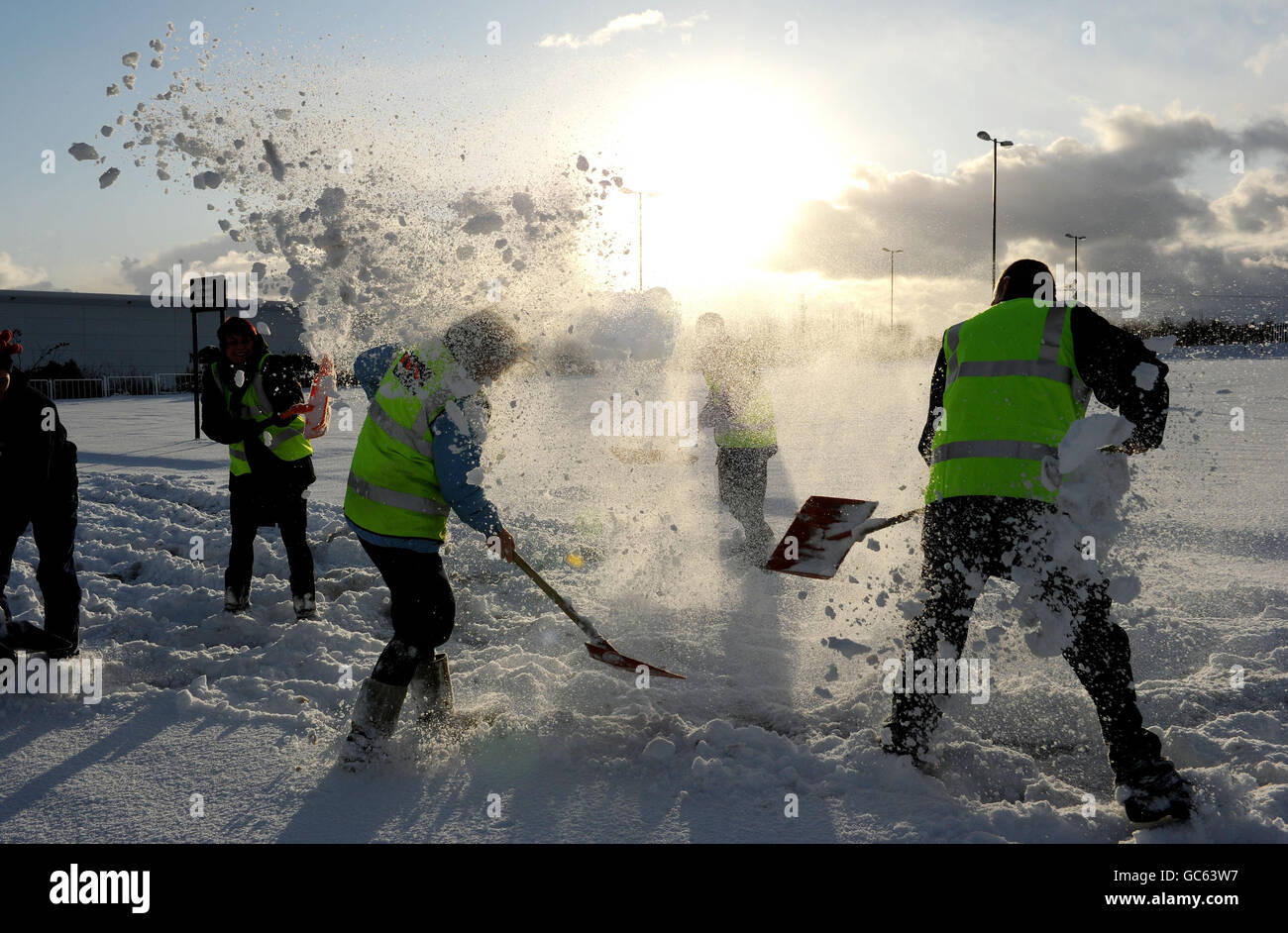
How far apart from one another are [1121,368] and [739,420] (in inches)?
127

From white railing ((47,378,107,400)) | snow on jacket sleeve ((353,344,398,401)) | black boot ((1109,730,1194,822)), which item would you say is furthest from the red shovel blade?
white railing ((47,378,107,400))

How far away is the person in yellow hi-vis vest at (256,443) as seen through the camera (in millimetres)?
4629

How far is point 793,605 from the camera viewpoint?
4984 mm

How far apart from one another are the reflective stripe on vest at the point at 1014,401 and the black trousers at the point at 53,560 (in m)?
3.72

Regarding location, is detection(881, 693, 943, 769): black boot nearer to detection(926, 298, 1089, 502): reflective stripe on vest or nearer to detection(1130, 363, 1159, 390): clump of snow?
detection(926, 298, 1089, 502): reflective stripe on vest

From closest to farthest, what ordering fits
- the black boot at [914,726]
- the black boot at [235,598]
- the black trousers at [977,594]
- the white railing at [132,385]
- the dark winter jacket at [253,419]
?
1. the black trousers at [977,594]
2. the black boot at [914,726]
3. the dark winter jacket at [253,419]
4. the black boot at [235,598]
5. the white railing at [132,385]

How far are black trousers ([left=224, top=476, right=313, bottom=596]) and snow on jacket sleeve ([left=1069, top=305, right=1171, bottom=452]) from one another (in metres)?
3.87

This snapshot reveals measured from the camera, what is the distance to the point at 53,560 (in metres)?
3.86

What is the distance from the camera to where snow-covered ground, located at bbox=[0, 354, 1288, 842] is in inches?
103

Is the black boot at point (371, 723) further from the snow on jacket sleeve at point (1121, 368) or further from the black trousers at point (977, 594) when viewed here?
the snow on jacket sleeve at point (1121, 368)

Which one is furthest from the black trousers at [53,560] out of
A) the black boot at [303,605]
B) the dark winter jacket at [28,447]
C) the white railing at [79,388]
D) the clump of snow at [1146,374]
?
the white railing at [79,388]

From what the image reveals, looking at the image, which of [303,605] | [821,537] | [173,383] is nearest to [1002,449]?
[821,537]

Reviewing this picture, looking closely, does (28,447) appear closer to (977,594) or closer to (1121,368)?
(977,594)

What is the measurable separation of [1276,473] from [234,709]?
10.2m
